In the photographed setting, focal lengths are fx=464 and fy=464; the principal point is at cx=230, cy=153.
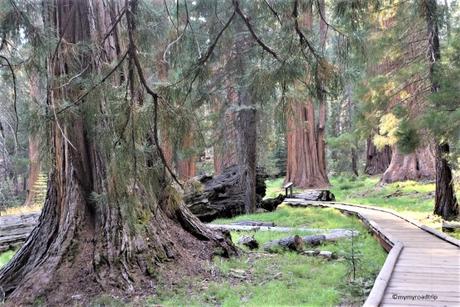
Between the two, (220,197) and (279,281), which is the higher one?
(220,197)

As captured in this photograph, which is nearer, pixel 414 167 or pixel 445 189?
pixel 445 189

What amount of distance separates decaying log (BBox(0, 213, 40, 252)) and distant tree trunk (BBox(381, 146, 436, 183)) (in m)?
12.7

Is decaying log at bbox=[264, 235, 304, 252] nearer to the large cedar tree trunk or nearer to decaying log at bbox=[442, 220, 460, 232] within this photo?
decaying log at bbox=[442, 220, 460, 232]

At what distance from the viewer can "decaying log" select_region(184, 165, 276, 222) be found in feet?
42.2

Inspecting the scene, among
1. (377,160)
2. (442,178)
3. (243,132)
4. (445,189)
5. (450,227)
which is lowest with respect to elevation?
(450,227)

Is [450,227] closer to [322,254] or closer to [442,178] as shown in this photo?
[442,178]

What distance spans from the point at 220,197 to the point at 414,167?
325 inches

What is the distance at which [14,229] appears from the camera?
9805 millimetres

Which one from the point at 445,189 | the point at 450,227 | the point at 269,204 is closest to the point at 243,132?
the point at 269,204

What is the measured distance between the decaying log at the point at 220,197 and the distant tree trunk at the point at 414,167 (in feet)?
22.4

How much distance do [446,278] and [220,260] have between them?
2885 millimetres

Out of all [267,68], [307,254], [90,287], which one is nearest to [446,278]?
[307,254]

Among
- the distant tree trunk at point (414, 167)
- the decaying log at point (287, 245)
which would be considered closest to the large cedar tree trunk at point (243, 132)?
the decaying log at point (287, 245)

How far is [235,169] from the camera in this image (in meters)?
14.0
